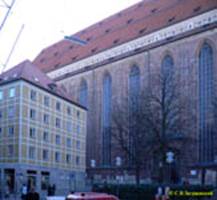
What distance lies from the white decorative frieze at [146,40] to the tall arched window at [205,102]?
→ 171 inches

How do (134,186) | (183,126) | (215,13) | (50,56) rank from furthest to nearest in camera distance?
(50,56) < (215,13) < (183,126) < (134,186)

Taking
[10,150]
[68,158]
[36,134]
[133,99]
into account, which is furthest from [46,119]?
[133,99]

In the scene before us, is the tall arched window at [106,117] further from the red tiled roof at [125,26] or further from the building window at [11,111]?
the building window at [11,111]

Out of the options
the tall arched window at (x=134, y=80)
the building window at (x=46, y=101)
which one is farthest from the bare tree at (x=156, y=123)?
the building window at (x=46, y=101)

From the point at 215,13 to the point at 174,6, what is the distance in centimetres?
1246

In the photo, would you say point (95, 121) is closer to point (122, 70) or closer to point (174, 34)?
point (122, 70)

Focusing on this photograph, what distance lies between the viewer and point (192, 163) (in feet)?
194

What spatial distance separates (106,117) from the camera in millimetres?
76312

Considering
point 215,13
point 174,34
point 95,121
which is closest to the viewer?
point 215,13

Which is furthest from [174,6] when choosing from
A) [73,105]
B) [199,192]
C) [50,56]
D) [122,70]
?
[199,192]

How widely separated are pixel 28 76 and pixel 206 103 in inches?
879

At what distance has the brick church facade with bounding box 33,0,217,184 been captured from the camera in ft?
198

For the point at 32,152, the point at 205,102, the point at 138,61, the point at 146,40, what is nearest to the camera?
the point at 32,152

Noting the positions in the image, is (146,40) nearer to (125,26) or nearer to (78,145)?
(125,26)
